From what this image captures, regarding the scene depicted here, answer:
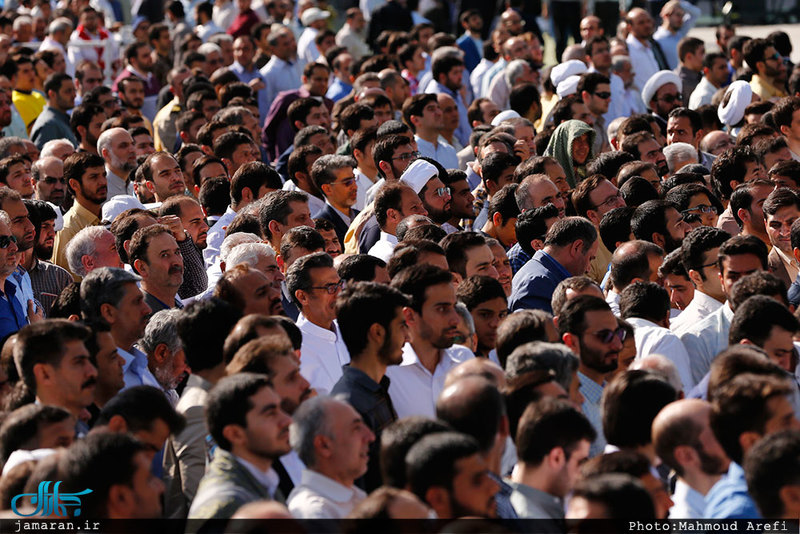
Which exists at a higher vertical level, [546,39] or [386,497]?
[386,497]

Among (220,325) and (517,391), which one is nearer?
(517,391)

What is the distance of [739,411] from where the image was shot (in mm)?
4328

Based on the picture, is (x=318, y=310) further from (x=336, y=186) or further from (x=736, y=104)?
(x=736, y=104)

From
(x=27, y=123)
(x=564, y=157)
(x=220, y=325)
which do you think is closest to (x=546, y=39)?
(x=27, y=123)

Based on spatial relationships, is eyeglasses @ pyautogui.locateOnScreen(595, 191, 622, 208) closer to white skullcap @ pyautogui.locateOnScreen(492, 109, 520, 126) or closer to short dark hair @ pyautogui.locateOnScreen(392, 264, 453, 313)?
short dark hair @ pyautogui.locateOnScreen(392, 264, 453, 313)

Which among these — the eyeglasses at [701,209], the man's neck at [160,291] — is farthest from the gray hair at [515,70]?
the man's neck at [160,291]

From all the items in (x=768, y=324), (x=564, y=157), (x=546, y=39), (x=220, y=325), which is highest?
(x=220, y=325)

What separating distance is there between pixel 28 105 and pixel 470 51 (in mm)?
6117

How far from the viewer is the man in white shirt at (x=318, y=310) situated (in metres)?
6.02

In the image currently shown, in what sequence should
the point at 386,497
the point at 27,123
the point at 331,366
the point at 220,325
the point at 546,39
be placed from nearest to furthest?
the point at 386,497 < the point at 220,325 < the point at 331,366 < the point at 27,123 < the point at 546,39

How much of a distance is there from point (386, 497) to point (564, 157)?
6.91m

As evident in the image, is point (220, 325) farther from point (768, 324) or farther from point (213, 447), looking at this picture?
point (768, 324)

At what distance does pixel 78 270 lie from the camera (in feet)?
23.5

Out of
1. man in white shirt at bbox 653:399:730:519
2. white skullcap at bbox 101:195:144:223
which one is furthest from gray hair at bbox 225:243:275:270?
man in white shirt at bbox 653:399:730:519
